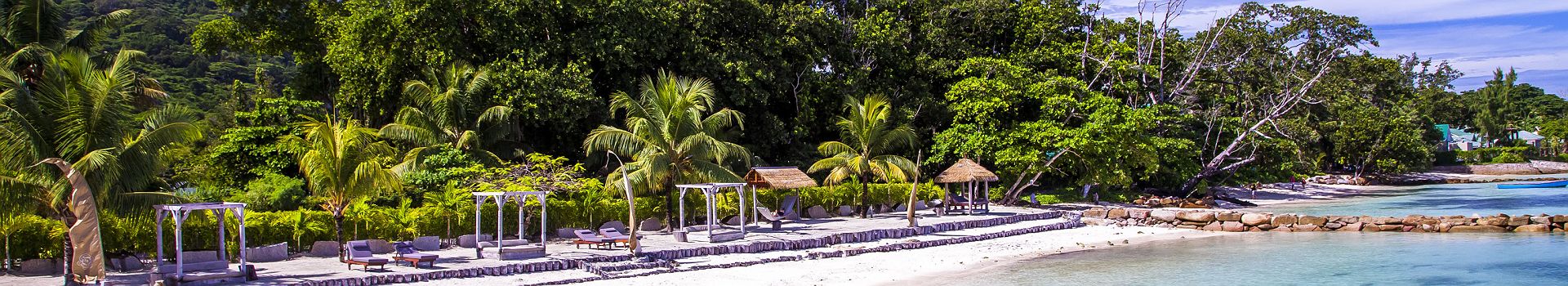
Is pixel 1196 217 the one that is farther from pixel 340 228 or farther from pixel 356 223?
pixel 340 228

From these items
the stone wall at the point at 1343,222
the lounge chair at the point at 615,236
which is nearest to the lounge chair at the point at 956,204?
the stone wall at the point at 1343,222

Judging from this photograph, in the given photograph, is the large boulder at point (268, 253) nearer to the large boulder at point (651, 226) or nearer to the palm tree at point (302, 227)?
the palm tree at point (302, 227)

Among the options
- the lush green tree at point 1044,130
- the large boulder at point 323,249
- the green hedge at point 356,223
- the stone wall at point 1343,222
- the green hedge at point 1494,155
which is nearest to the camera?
the green hedge at point 356,223

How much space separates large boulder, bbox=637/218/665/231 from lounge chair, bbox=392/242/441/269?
664 cm

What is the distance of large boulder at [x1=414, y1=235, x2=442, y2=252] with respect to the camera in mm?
17938

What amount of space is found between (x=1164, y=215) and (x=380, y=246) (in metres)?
18.9

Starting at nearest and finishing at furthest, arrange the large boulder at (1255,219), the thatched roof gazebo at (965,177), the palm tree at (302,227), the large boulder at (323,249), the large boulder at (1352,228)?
the palm tree at (302,227) → the large boulder at (323,249) → the large boulder at (1352,228) → the thatched roof gazebo at (965,177) → the large boulder at (1255,219)

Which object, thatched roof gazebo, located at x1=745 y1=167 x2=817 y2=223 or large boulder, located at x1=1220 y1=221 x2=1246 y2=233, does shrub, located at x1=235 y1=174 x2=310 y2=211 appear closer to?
thatched roof gazebo, located at x1=745 y1=167 x2=817 y2=223

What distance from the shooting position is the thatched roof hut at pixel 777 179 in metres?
22.2

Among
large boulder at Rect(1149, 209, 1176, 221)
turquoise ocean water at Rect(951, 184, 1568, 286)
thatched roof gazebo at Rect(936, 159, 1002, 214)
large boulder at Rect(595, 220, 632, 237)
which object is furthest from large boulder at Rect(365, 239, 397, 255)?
large boulder at Rect(1149, 209, 1176, 221)

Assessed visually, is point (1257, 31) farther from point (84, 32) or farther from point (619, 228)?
point (84, 32)

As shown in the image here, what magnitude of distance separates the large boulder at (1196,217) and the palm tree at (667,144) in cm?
1121

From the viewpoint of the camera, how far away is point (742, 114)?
92.5 ft

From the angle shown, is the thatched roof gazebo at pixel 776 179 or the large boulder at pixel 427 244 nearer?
the large boulder at pixel 427 244
